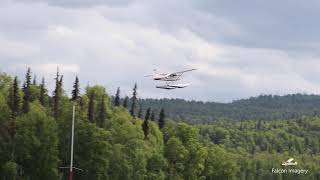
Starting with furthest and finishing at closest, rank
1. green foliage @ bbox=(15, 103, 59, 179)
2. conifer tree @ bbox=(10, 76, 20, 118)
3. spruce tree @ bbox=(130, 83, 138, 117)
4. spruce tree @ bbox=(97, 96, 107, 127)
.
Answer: spruce tree @ bbox=(130, 83, 138, 117) < spruce tree @ bbox=(97, 96, 107, 127) < conifer tree @ bbox=(10, 76, 20, 118) < green foliage @ bbox=(15, 103, 59, 179)

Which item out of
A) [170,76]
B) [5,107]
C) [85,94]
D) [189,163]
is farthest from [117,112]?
[170,76]

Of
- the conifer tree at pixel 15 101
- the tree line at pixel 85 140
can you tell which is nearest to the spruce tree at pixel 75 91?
the tree line at pixel 85 140

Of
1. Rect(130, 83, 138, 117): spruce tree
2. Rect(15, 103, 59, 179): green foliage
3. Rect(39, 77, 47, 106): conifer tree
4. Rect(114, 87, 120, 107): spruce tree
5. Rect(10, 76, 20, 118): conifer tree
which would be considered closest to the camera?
Rect(15, 103, 59, 179): green foliage

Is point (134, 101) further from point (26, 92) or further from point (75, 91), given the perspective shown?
point (26, 92)

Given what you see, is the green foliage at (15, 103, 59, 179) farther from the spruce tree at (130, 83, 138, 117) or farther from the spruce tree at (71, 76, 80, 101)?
the spruce tree at (130, 83, 138, 117)

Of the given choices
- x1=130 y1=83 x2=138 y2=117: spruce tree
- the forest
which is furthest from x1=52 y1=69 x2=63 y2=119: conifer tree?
x1=130 y1=83 x2=138 y2=117: spruce tree

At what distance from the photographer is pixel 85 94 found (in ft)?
523

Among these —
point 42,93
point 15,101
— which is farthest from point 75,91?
point 15,101

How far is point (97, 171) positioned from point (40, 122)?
13.5 meters

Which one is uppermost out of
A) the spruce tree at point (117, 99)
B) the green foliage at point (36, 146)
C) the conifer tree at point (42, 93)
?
the spruce tree at point (117, 99)

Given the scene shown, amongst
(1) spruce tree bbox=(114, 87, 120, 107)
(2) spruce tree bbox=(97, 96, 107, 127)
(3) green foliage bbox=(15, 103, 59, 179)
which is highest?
(1) spruce tree bbox=(114, 87, 120, 107)

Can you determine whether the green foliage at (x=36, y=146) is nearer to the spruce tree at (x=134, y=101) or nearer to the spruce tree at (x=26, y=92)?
the spruce tree at (x=26, y=92)

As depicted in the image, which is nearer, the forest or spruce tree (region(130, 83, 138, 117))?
the forest

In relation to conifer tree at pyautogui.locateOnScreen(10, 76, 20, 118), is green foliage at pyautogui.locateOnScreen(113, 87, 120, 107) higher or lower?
higher
